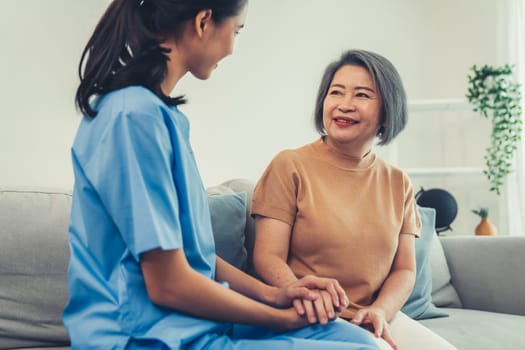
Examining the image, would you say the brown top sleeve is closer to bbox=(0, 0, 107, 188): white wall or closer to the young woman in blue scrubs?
the young woman in blue scrubs

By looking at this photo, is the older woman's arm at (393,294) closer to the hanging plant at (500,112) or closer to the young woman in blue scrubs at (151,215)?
the young woman in blue scrubs at (151,215)

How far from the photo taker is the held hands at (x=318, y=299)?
3.28ft

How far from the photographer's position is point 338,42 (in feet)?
12.9

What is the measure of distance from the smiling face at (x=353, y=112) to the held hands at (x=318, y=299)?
0.58 meters

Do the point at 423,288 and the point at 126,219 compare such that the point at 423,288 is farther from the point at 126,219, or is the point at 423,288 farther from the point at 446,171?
the point at 446,171

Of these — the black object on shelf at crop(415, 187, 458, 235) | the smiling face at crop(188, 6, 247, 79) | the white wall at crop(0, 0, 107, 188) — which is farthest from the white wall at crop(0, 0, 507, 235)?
the smiling face at crop(188, 6, 247, 79)

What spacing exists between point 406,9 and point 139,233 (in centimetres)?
360

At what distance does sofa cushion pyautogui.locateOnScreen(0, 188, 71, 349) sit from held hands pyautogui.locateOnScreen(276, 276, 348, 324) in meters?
0.67

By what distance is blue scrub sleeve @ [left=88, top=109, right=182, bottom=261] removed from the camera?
2.72ft

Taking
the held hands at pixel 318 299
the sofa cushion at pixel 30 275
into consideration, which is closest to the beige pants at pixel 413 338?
the held hands at pixel 318 299

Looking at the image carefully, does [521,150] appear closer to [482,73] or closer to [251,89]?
[482,73]

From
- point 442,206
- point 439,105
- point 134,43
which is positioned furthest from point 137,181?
point 439,105

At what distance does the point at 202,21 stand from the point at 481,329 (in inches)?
48.4

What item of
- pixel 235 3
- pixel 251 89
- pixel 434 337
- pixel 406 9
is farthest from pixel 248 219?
pixel 406 9
